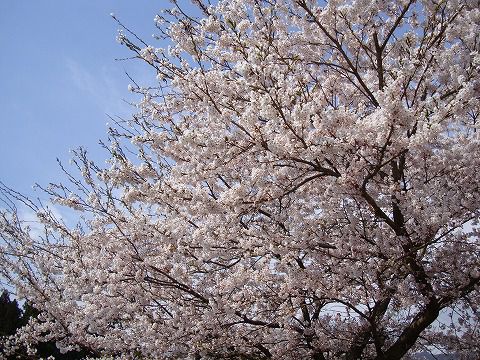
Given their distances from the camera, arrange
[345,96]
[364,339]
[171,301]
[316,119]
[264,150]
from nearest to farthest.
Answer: [316,119] < [264,150] < [364,339] < [171,301] < [345,96]

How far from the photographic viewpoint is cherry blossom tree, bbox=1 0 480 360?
14.4 ft


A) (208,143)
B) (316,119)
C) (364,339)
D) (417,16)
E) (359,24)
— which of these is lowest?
(364,339)

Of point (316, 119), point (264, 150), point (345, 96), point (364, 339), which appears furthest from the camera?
point (345, 96)

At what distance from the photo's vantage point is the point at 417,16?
20.7ft

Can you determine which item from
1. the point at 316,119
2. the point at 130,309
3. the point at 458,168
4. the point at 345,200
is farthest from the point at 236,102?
the point at 130,309

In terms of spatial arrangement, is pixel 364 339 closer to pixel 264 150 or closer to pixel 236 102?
pixel 264 150

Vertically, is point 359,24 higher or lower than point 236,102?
higher

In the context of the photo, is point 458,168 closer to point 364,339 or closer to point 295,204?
point 295,204

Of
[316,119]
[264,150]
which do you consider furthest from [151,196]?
[316,119]

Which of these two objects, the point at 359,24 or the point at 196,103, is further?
the point at 196,103

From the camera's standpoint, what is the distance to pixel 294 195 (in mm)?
5352

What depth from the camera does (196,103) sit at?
21.3 ft

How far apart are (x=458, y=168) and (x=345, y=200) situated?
1.51 m

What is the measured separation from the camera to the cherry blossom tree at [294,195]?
14.4 ft
